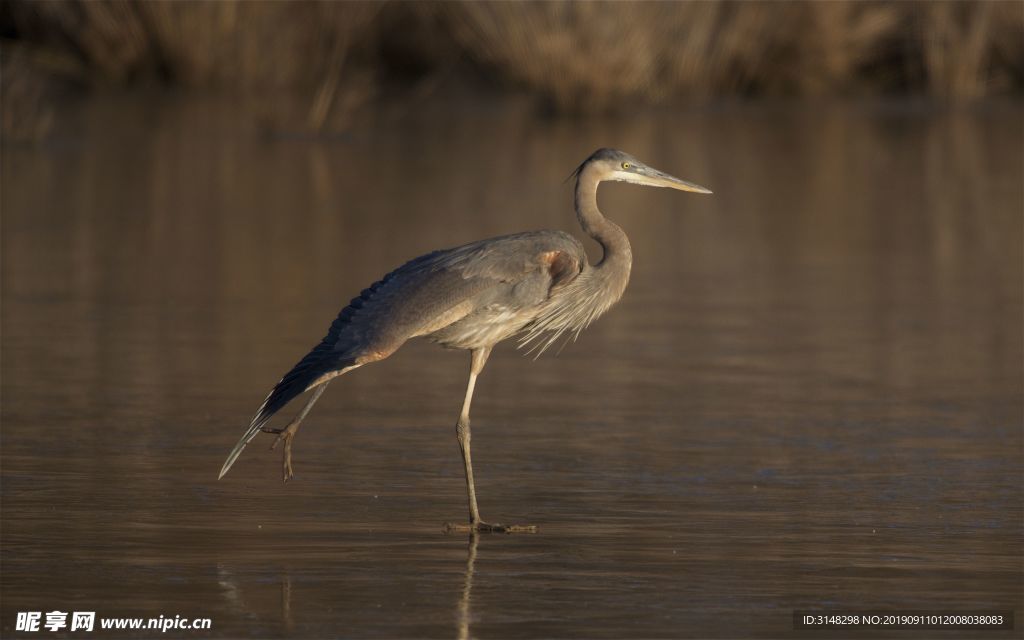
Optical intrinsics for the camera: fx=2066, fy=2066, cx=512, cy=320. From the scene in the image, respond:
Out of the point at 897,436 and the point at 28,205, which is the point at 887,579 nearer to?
the point at 897,436

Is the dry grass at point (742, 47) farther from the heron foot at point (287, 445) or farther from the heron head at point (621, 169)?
the heron foot at point (287, 445)

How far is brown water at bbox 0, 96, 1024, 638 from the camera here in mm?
6090

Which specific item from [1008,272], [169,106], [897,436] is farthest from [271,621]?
[169,106]

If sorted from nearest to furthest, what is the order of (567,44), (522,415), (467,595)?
(467,595) → (522,415) → (567,44)

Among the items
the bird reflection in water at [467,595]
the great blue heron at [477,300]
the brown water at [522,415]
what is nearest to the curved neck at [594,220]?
the great blue heron at [477,300]

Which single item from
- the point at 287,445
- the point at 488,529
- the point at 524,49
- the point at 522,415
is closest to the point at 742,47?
the point at 524,49

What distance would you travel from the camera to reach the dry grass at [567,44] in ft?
74.9

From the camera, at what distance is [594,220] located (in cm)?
789

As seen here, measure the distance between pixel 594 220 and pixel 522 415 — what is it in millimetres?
1257

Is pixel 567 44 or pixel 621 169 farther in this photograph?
pixel 567 44

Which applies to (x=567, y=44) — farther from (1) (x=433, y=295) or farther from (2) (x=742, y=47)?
(1) (x=433, y=295)

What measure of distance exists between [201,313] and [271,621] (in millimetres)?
5719

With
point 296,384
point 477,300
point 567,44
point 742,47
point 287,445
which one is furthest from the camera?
point 742,47

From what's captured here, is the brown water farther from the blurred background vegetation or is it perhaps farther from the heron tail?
the blurred background vegetation
